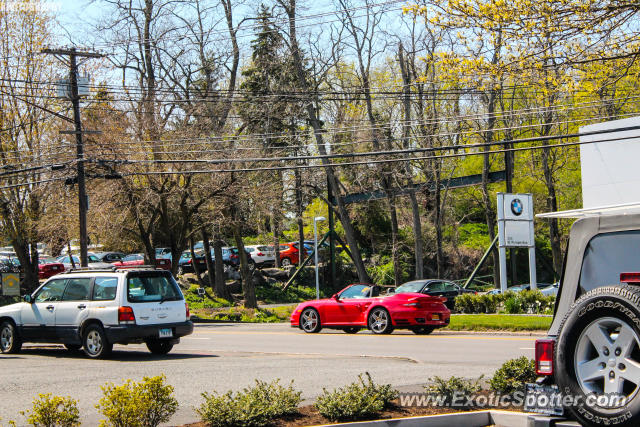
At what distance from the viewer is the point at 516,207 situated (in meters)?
30.7

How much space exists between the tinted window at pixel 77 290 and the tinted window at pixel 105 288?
9.1 inches

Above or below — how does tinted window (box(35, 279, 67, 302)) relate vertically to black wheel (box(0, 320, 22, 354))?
above

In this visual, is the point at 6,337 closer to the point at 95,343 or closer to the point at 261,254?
the point at 95,343

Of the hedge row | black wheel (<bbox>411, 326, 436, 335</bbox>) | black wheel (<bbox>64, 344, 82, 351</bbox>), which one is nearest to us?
black wheel (<bbox>64, 344, 82, 351</bbox>)

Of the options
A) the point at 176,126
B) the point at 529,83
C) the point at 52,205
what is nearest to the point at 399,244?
the point at 176,126

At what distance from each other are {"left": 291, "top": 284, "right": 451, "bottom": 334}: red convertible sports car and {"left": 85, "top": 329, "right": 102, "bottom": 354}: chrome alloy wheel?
7.53m

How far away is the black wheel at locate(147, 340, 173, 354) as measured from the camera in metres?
16.8

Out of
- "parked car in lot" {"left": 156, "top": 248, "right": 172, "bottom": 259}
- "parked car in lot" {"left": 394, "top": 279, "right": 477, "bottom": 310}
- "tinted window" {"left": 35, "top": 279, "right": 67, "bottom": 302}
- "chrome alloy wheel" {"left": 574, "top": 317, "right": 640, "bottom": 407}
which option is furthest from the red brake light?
"parked car in lot" {"left": 156, "top": 248, "right": 172, "bottom": 259}

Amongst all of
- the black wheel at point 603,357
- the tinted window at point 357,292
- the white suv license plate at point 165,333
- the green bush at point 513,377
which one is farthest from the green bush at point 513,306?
the black wheel at point 603,357

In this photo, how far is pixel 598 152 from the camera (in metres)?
22.4

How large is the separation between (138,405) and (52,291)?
10046 millimetres

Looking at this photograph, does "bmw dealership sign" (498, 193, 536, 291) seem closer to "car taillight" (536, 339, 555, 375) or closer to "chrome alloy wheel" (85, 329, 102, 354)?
"chrome alloy wheel" (85, 329, 102, 354)

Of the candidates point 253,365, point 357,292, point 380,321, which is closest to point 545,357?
point 253,365

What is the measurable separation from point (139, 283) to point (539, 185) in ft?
129
